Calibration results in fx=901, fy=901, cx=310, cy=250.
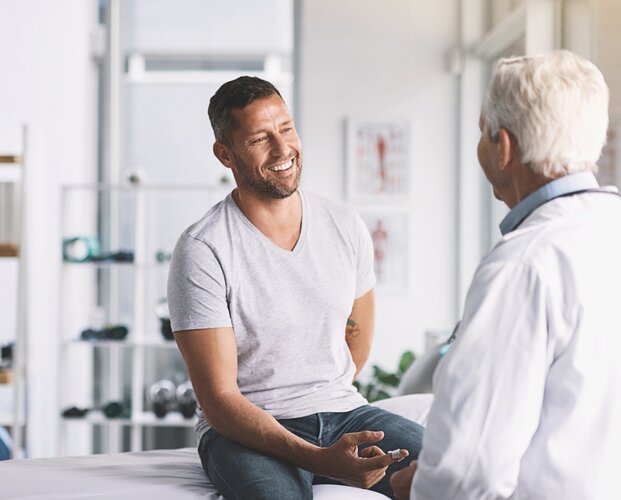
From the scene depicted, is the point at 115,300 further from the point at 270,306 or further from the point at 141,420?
the point at 270,306

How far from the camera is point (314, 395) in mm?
1964

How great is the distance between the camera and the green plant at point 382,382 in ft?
14.0

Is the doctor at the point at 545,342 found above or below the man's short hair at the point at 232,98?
below

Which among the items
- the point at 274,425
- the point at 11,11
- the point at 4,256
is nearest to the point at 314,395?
the point at 274,425

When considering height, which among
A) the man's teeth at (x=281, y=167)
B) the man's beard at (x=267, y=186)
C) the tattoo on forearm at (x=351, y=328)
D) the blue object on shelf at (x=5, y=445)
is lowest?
the blue object on shelf at (x=5, y=445)

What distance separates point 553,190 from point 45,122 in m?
3.98

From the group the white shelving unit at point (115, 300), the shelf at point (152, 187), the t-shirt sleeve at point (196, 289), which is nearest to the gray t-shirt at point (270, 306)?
the t-shirt sleeve at point (196, 289)

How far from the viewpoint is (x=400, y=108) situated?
489 centimetres

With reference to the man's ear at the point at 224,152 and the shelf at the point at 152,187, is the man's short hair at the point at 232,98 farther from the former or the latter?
the shelf at the point at 152,187

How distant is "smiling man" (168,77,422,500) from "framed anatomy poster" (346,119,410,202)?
8.86 ft

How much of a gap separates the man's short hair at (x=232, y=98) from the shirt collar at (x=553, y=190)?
0.85 m

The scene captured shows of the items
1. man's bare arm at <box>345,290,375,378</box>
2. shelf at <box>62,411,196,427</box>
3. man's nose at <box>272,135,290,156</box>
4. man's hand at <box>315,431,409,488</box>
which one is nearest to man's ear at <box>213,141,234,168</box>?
man's nose at <box>272,135,290,156</box>

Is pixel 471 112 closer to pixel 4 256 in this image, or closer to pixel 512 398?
pixel 4 256

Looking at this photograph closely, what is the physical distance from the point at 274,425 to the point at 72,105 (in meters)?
3.67
